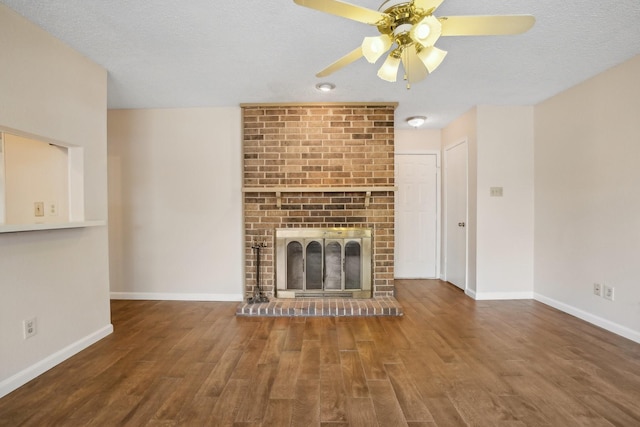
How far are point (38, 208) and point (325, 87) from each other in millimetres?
2623

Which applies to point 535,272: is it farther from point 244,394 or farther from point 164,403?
point 164,403

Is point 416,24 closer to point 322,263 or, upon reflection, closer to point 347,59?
point 347,59

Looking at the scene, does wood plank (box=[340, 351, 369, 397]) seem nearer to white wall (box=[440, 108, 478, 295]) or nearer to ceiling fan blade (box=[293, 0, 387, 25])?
ceiling fan blade (box=[293, 0, 387, 25])

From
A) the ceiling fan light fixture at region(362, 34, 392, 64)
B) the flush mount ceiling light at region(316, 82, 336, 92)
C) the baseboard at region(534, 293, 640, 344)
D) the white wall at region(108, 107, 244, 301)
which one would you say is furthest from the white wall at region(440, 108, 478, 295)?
the white wall at region(108, 107, 244, 301)

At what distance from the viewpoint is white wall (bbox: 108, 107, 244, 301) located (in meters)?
3.54

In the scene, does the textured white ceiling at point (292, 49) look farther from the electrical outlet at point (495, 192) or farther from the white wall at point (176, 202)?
the electrical outlet at point (495, 192)

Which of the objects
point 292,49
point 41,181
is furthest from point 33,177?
point 292,49

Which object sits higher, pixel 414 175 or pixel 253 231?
pixel 414 175

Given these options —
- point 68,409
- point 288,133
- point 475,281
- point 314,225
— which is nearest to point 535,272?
point 475,281

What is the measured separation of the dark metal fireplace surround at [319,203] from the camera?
132 inches

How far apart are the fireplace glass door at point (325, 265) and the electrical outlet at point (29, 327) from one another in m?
2.09

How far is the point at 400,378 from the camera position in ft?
6.23

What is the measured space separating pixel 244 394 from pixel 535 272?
11.4 ft

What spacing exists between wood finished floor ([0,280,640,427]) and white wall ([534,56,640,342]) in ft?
1.00
